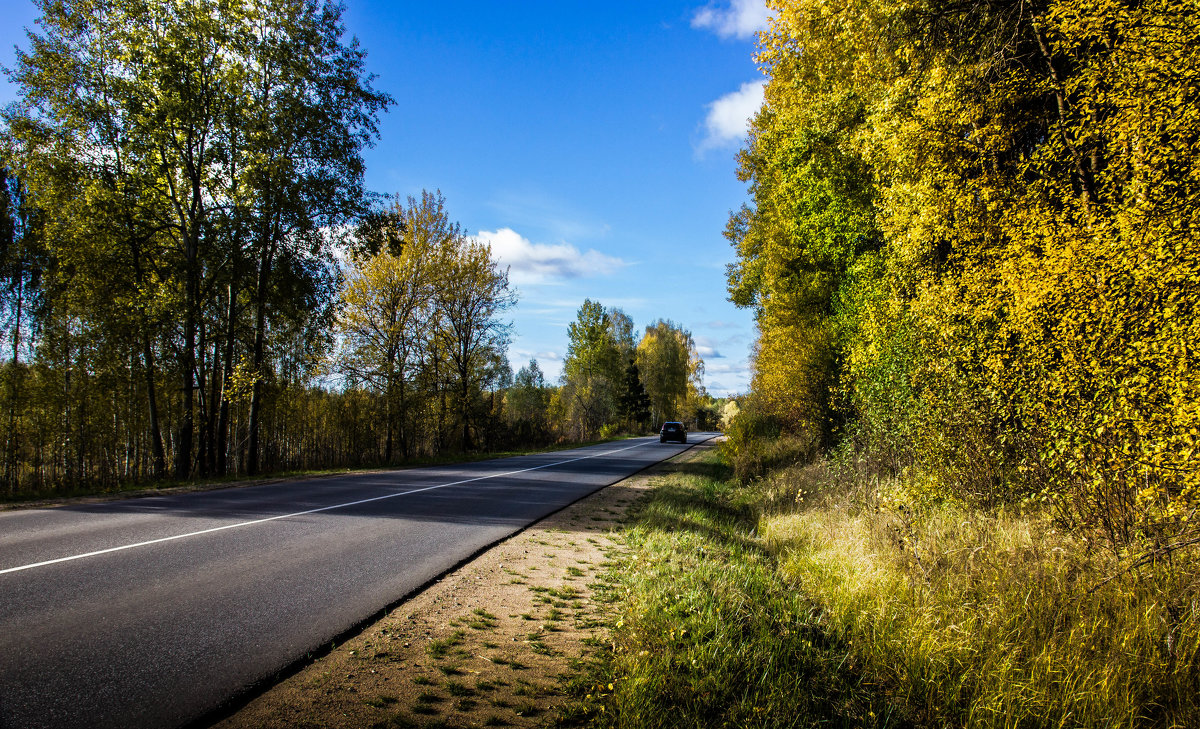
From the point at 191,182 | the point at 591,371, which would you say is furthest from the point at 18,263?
the point at 591,371

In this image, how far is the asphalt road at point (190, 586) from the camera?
312 centimetres

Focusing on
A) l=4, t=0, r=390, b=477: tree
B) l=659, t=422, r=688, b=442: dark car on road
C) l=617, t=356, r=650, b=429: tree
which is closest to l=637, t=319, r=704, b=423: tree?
l=617, t=356, r=650, b=429: tree

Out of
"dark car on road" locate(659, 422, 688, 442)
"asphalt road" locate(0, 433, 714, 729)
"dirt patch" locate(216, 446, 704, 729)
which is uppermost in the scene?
"asphalt road" locate(0, 433, 714, 729)

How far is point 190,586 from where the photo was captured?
4.89m

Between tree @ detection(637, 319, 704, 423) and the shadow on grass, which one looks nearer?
the shadow on grass

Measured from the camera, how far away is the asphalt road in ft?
10.2

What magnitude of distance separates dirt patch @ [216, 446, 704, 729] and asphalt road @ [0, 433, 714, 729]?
0.96ft

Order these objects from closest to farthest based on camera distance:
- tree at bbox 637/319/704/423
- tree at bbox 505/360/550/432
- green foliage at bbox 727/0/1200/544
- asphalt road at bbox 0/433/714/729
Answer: asphalt road at bbox 0/433/714/729
green foliage at bbox 727/0/1200/544
tree at bbox 505/360/550/432
tree at bbox 637/319/704/423

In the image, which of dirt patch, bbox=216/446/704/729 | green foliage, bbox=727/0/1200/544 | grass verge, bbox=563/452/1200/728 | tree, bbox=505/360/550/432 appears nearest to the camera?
dirt patch, bbox=216/446/704/729

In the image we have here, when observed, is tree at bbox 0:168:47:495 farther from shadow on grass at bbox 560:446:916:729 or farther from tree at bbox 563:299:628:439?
tree at bbox 563:299:628:439

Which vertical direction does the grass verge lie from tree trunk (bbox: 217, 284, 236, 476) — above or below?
below

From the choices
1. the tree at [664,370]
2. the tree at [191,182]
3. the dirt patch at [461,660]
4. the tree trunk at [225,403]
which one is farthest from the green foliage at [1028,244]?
Answer: the tree at [664,370]

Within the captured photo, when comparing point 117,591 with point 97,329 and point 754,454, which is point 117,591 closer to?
point 97,329

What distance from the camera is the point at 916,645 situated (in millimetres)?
4363
